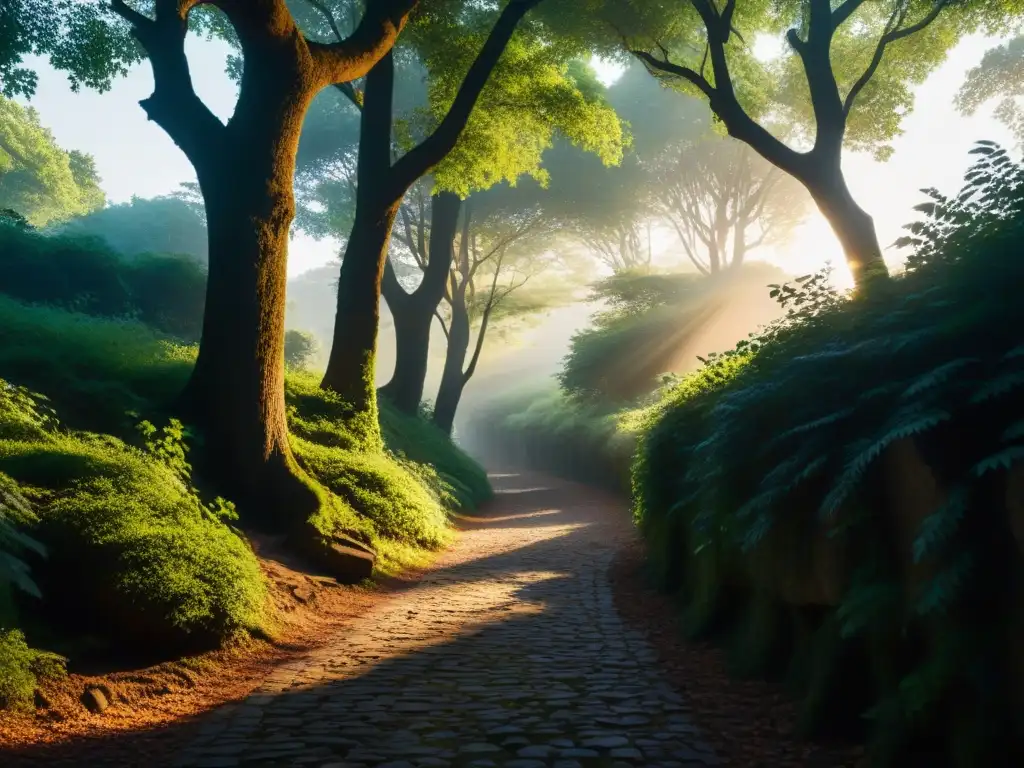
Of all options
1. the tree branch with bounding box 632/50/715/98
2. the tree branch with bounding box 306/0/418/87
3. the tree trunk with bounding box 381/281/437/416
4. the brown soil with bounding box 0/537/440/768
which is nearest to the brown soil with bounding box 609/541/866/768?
the brown soil with bounding box 0/537/440/768

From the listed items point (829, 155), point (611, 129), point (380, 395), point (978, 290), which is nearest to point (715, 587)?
point (978, 290)

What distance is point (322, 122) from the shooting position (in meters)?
28.9

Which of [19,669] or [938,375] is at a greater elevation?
[938,375]

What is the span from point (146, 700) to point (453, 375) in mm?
21097

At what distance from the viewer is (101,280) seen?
16625mm

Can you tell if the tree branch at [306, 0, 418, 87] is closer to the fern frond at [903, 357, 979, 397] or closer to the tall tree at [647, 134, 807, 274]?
the fern frond at [903, 357, 979, 397]

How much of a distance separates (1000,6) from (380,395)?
15907mm

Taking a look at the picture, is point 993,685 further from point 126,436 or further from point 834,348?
point 126,436

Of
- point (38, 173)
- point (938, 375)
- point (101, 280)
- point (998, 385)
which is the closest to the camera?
point (998, 385)

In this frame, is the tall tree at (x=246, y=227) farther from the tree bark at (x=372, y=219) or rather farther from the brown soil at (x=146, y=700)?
the tree bark at (x=372, y=219)

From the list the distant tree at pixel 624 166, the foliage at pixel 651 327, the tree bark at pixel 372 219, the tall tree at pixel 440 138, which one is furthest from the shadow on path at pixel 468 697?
the distant tree at pixel 624 166

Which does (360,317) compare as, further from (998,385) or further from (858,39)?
(858,39)

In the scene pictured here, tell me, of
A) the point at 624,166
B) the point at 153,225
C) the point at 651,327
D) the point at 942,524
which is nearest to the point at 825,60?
the point at 942,524

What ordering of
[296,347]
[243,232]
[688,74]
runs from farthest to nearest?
[296,347], [688,74], [243,232]
